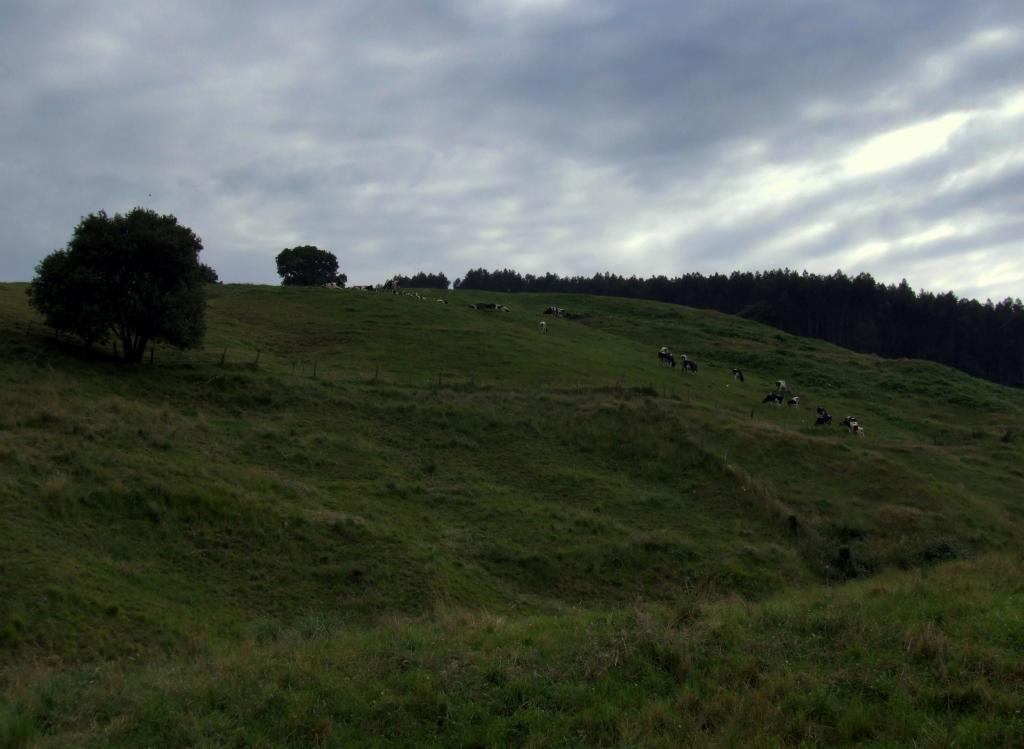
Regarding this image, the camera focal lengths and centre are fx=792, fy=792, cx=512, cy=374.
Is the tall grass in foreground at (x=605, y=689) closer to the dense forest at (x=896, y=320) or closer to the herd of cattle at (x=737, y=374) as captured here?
the herd of cattle at (x=737, y=374)

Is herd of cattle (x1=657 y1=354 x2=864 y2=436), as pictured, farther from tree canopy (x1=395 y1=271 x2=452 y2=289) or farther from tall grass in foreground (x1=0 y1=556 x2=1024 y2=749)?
tree canopy (x1=395 y1=271 x2=452 y2=289)

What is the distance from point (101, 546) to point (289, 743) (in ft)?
36.0

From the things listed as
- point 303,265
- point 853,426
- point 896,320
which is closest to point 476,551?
point 853,426

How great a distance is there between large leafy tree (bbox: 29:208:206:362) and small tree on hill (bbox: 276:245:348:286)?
56514mm

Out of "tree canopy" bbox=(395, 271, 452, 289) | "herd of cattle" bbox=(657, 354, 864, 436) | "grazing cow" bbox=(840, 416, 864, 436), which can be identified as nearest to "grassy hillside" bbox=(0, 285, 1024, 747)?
"herd of cattle" bbox=(657, 354, 864, 436)

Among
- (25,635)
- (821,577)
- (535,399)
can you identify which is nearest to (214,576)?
(25,635)

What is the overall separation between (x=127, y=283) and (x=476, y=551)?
1966 centimetres

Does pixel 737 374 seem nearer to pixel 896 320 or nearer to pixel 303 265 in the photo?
pixel 303 265

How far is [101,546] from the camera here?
16.5 meters

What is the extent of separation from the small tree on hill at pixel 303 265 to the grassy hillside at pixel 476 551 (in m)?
39.1

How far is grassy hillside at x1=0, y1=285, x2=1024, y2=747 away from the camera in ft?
26.4

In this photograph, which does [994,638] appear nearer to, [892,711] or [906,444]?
[892,711]

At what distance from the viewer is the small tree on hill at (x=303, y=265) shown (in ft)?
293

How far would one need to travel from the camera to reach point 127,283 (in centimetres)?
3147
